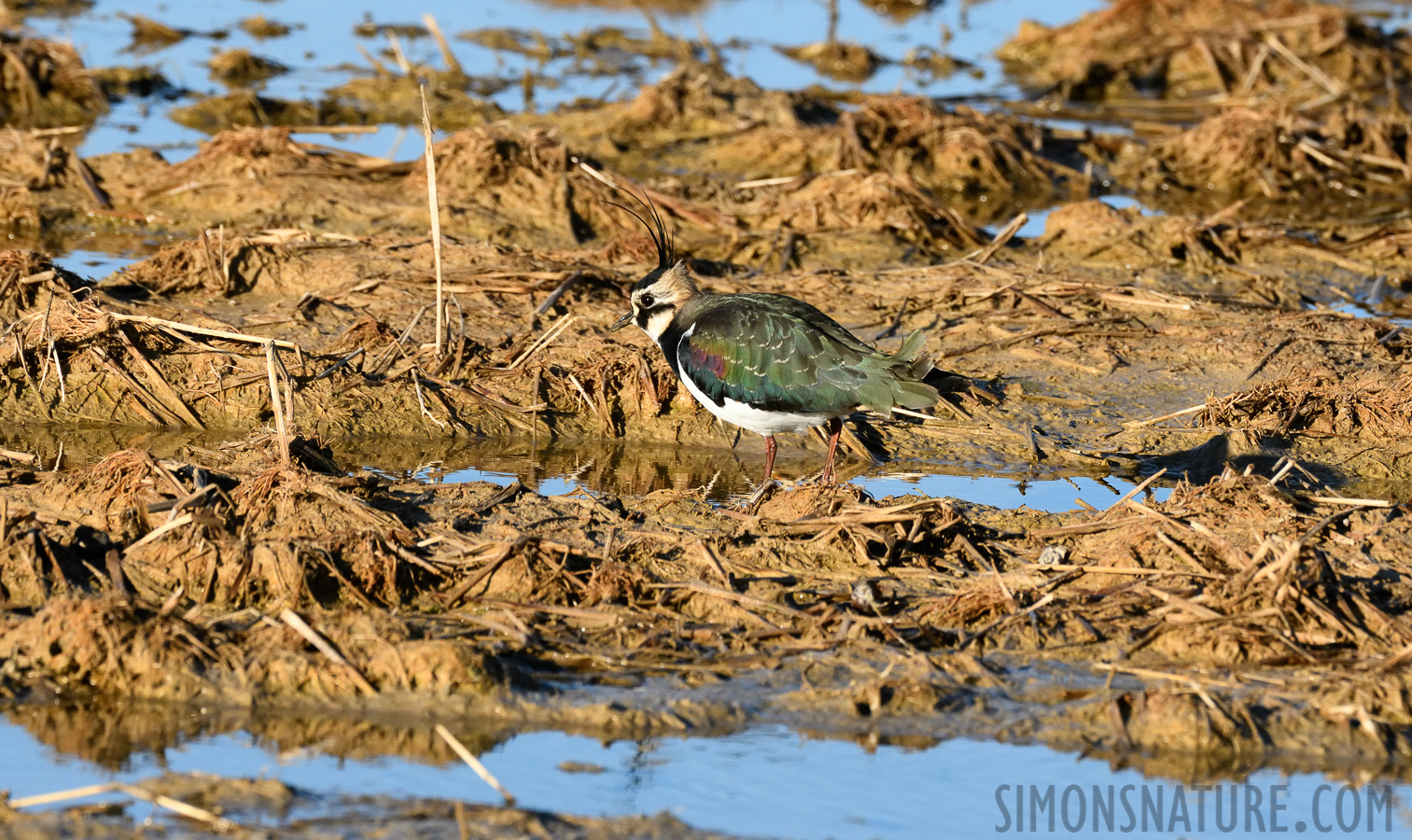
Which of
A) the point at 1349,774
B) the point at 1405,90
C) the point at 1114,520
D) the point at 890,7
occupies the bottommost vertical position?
the point at 1349,774

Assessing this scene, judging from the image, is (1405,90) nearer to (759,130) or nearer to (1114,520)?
(759,130)

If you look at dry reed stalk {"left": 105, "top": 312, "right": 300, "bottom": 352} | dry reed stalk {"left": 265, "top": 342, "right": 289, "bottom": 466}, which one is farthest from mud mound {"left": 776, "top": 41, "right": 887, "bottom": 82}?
dry reed stalk {"left": 265, "top": 342, "right": 289, "bottom": 466}

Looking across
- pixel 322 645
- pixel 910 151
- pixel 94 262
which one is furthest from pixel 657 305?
pixel 910 151

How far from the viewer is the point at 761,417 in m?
7.23

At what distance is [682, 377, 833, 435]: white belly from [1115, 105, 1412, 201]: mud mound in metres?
7.16

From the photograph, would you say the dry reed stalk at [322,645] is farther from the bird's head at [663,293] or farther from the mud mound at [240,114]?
the mud mound at [240,114]

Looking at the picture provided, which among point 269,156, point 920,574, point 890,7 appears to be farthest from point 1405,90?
point 920,574

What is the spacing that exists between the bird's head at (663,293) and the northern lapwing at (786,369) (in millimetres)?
Answer: 348

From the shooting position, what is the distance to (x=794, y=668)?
555 cm

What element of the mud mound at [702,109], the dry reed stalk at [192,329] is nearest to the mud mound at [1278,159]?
the mud mound at [702,109]

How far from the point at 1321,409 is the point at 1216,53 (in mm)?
9703

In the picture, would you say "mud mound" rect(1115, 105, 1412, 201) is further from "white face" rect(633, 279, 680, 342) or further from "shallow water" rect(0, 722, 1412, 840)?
"shallow water" rect(0, 722, 1412, 840)

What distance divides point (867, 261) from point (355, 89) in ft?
21.2

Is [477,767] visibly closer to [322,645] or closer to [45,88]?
[322,645]
